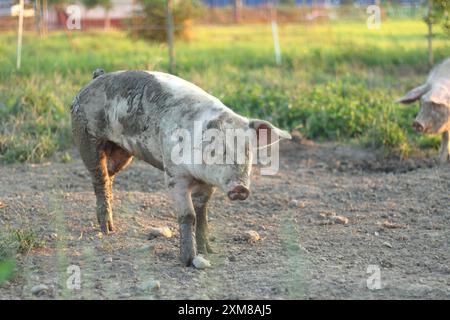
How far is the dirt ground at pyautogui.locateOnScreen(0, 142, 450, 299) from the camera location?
4.70m

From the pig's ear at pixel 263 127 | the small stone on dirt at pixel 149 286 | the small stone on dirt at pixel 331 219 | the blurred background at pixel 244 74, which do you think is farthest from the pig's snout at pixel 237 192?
the blurred background at pixel 244 74

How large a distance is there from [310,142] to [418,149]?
45.2 inches

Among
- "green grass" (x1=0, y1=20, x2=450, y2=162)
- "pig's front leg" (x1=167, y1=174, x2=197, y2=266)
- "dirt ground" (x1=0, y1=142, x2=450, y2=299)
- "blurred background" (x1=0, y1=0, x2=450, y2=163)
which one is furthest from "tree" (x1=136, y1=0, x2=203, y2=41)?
"pig's front leg" (x1=167, y1=174, x2=197, y2=266)

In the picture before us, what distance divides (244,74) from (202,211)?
6479mm

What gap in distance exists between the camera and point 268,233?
19.7ft

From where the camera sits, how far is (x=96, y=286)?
4.68 meters

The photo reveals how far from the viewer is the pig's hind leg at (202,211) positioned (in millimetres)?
5246

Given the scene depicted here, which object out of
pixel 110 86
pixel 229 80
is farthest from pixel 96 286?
pixel 229 80

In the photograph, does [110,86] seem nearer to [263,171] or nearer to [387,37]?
[263,171]

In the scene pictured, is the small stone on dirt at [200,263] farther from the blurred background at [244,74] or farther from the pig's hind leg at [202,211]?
the blurred background at [244,74]

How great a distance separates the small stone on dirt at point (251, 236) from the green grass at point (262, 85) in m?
2.92

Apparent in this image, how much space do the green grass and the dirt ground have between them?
1.67 ft

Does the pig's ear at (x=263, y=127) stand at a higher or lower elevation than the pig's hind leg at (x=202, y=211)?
higher

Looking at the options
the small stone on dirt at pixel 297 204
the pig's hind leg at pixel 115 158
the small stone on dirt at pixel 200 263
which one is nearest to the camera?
the small stone on dirt at pixel 200 263
